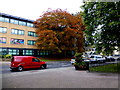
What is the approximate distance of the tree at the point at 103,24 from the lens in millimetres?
12562

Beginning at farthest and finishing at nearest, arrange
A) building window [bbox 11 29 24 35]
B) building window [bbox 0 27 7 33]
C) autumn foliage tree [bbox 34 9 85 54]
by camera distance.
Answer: building window [bbox 11 29 24 35] → autumn foliage tree [bbox 34 9 85 54] → building window [bbox 0 27 7 33]

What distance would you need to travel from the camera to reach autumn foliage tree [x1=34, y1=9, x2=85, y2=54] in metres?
35.5

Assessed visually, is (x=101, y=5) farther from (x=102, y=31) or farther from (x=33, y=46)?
(x=33, y=46)

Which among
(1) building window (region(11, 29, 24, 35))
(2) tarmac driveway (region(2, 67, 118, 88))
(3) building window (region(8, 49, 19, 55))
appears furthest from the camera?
(1) building window (region(11, 29, 24, 35))

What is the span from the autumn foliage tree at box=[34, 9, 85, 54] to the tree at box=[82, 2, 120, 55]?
809 inches

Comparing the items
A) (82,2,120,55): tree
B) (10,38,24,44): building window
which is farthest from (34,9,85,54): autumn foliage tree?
(82,2,120,55): tree

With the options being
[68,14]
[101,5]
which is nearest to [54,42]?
[68,14]

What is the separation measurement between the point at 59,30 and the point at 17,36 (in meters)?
13.4

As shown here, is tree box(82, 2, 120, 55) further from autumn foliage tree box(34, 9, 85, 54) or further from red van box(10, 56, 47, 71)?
autumn foliage tree box(34, 9, 85, 54)

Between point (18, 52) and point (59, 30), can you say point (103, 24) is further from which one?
point (18, 52)

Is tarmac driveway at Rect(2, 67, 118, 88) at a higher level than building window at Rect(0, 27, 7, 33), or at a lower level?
lower

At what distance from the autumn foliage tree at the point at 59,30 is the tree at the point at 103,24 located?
20.5 metres

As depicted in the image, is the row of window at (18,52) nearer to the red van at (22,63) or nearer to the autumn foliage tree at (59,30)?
the autumn foliage tree at (59,30)

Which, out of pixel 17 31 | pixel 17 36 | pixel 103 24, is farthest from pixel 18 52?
pixel 103 24
